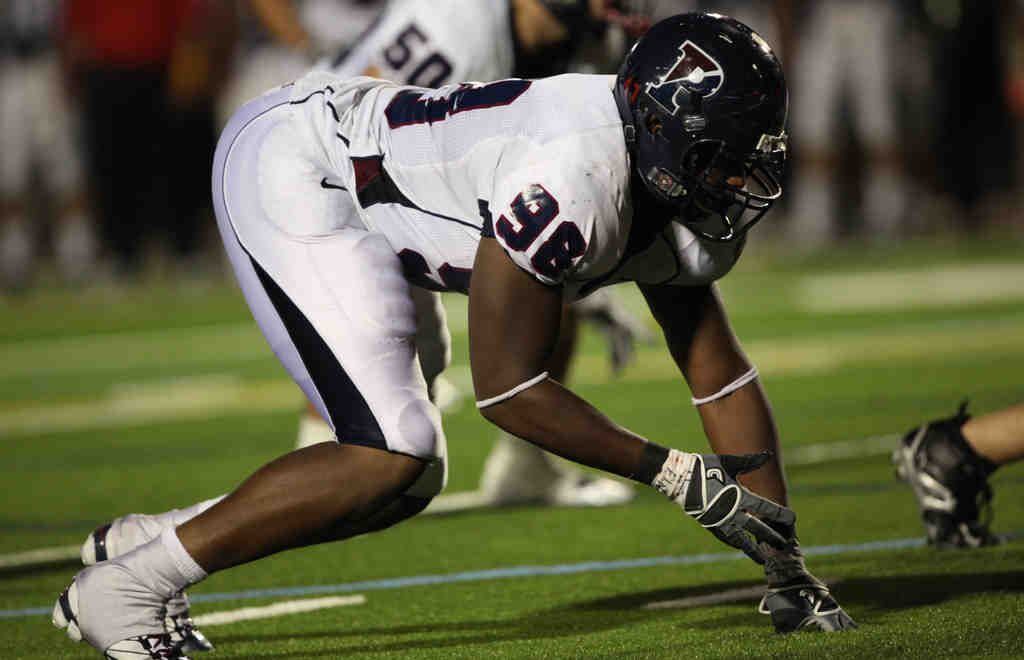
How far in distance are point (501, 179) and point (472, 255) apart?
258 mm

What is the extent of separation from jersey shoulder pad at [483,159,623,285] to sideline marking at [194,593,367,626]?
1386 mm

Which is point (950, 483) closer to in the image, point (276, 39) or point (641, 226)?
point (641, 226)

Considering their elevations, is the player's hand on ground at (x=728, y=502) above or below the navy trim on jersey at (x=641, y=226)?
below

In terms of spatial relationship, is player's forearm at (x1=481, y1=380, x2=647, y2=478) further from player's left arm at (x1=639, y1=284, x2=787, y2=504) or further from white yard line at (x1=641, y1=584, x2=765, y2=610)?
white yard line at (x1=641, y1=584, x2=765, y2=610)

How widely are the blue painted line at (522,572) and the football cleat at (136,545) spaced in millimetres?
688

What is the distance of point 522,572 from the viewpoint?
4.89 metres

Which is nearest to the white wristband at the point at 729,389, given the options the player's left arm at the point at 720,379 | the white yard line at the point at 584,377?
the player's left arm at the point at 720,379

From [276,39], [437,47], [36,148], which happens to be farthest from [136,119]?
[437,47]

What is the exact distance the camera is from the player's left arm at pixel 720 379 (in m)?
4.06

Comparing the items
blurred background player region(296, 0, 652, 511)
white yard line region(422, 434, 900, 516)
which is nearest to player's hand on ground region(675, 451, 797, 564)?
blurred background player region(296, 0, 652, 511)

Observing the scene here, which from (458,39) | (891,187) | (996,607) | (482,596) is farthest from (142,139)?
(996,607)

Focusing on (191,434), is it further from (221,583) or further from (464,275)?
(464,275)

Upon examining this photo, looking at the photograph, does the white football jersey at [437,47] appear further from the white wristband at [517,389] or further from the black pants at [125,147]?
the black pants at [125,147]

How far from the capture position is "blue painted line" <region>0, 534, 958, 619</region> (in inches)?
188
